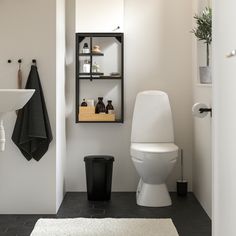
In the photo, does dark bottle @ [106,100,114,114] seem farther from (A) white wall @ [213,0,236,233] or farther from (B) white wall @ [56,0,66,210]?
(A) white wall @ [213,0,236,233]

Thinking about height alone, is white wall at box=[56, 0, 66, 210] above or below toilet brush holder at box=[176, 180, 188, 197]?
above

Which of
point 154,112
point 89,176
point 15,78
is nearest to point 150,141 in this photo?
point 154,112

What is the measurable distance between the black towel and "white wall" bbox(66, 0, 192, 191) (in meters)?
0.81

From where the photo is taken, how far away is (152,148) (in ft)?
12.5

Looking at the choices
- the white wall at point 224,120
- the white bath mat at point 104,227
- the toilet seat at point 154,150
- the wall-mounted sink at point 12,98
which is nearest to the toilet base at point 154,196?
the toilet seat at point 154,150

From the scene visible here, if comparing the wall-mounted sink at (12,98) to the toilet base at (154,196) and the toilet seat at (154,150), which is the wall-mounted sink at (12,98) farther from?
the toilet base at (154,196)

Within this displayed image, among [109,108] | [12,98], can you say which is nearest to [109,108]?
[109,108]

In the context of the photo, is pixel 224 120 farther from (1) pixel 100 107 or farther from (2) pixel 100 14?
(2) pixel 100 14

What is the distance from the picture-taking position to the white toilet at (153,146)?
3750 millimetres

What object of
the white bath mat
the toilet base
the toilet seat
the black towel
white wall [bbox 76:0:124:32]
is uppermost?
white wall [bbox 76:0:124:32]

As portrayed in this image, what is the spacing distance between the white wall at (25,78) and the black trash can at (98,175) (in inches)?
19.0

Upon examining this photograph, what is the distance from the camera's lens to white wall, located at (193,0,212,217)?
3.60 m

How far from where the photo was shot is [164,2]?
172 inches

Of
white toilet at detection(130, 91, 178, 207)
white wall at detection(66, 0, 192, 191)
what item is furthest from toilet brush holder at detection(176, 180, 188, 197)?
white toilet at detection(130, 91, 178, 207)
